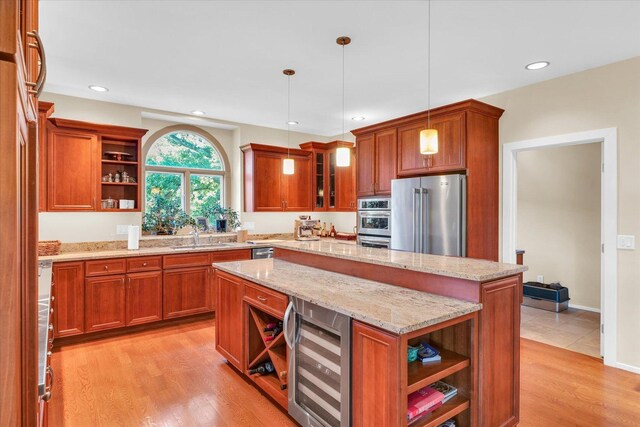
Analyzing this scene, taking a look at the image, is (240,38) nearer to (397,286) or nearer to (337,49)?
(337,49)

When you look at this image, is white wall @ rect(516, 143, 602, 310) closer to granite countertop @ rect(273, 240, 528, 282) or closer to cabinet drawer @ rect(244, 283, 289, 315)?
granite countertop @ rect(273, 240, 528, 282)

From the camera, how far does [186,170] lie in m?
5.30

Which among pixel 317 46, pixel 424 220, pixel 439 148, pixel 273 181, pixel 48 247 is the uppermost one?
pixel 317 46

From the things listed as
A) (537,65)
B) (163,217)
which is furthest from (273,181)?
(537,65)

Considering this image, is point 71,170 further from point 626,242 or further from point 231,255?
point 626,242

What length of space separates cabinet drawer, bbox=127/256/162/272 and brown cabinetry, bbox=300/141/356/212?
2.67m

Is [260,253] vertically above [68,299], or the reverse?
[260,253]

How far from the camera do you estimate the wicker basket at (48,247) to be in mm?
3760

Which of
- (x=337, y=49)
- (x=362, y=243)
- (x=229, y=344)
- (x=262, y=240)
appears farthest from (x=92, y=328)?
(x=337, y=49)

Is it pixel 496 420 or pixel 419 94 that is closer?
pixel 496 420

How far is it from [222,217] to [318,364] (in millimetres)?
3802

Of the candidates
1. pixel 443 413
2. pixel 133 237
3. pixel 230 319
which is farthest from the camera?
pixel 133 237

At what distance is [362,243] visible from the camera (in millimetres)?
4938

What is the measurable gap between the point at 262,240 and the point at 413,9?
404 centimetres
